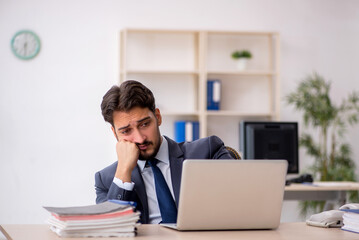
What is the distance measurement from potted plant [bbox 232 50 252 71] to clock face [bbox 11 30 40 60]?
1.98 m

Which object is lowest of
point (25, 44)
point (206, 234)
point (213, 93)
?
point (206, 234)

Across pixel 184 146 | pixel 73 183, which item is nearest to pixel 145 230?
pixel 184 146

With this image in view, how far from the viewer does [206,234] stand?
1782mm

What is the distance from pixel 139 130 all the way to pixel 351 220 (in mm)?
920

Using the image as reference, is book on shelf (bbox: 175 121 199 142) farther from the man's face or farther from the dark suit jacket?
the man's face

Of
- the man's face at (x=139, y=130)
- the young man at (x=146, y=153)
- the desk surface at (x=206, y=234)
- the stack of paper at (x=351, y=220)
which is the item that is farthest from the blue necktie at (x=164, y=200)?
the stack of paper at (x=351, y=220)

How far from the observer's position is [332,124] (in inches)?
230

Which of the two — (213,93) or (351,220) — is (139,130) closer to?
(351,220)

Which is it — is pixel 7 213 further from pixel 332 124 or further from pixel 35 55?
pixel 332 124

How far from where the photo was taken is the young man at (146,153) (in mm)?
2262

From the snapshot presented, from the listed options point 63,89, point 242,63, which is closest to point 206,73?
point 242,63

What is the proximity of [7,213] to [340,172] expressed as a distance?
3250 mm

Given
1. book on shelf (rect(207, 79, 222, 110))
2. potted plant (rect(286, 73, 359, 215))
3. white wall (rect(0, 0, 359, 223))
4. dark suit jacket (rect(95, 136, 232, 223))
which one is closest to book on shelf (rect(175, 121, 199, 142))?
book on shelf (rect(207, 79, 222, 110))

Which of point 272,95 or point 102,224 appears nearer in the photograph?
point 102,224
